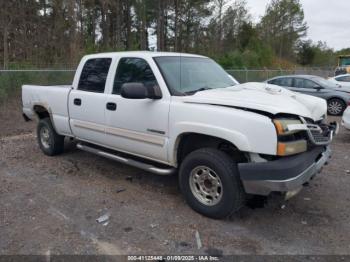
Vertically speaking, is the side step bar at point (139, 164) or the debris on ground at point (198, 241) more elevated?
the side step bar at point (139, 164)

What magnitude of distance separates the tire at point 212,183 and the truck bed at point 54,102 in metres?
2.67

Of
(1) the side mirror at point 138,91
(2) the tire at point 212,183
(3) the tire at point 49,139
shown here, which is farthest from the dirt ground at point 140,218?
(1) the side mirror at point 138,91

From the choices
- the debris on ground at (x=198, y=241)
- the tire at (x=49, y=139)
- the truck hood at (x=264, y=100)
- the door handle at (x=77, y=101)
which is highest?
the truck hood at (x=264, y=100)

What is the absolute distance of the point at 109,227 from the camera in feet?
12.3

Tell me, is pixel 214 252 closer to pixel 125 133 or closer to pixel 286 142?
pixel 286 142

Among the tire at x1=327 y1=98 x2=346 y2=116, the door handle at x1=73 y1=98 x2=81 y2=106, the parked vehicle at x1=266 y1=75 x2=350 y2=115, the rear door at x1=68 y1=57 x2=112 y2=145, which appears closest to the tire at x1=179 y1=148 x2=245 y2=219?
the rear door at x1=68 y1=57 x2=112 y2=145

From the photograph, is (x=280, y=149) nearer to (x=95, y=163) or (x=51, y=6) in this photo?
(x=95, y=163)

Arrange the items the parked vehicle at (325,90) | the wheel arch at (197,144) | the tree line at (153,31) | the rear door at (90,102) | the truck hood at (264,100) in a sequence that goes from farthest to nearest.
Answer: the tree line at (153,31) < the parked vehicle at (325,90) < the rear door at (90,102) < the wheel arch at (197,144) < the truck hood at (264,100)

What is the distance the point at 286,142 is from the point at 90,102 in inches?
119

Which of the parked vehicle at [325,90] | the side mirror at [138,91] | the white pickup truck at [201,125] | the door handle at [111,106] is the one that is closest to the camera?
the white pickup truck at [201,125]

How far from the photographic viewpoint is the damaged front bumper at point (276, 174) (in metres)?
3.29

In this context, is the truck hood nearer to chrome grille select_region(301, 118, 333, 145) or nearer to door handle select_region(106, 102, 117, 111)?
chrome grille select_region(301, 118, 333, 145)

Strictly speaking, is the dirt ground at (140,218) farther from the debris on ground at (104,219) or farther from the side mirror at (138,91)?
the side mirror at (138,91)

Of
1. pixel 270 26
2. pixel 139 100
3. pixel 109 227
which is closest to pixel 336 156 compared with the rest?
pixel 139 100
